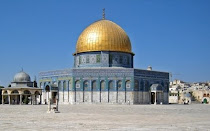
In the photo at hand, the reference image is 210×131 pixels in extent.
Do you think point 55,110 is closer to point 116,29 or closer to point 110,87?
point 110,87

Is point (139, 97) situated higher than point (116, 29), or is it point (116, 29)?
point (116, 29)

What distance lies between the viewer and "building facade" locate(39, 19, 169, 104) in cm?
4412

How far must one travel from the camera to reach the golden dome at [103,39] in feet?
155

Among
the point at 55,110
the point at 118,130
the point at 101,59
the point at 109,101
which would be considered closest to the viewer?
the point at 118,130

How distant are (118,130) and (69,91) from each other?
35.2m

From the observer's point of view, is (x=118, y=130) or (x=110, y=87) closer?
(x=118, y=130)

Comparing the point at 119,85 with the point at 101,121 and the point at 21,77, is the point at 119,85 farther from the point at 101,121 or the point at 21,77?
the point at 101,121

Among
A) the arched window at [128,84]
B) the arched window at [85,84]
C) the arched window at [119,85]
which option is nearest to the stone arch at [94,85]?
the arched window at [85,84]

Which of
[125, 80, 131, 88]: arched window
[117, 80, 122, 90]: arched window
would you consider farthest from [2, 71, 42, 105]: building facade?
[125, 80, 131, 88]: arched window

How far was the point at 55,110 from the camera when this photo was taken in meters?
21.7

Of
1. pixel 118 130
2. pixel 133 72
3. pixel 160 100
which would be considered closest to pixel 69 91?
pixel 133 72

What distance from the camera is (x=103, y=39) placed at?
47375 mm

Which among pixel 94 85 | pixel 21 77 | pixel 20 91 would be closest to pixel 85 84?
pixel 94 85

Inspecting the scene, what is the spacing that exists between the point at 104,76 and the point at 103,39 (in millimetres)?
5656
